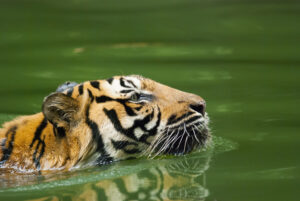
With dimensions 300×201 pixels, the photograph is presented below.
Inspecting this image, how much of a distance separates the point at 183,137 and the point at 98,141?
2.29 ft

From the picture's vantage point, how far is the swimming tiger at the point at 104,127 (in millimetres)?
6129

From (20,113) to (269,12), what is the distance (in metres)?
6.42

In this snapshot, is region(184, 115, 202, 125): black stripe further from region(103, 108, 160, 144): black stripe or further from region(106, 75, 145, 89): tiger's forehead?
region(106, 75, 145, 89): tiger's forehead

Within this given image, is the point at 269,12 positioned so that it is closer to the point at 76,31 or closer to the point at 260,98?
the point at 76,31

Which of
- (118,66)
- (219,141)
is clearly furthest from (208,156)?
(118,66)

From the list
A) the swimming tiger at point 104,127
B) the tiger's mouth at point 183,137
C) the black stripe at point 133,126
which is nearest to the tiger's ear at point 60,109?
the swimming tiger at point 104,127

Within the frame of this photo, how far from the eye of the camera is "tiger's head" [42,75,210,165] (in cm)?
620

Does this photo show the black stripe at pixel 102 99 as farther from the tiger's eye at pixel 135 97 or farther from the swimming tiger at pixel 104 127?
the tiger's eye at pixel 135 97

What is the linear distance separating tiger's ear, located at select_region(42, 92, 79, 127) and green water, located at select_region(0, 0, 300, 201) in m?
0.41

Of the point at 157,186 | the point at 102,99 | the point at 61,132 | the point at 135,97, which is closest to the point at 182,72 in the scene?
the point at 135,97

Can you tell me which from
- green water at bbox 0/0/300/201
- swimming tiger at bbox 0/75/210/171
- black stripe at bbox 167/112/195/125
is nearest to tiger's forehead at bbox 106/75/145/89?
swimming tiger at bbox 0/75/210/171

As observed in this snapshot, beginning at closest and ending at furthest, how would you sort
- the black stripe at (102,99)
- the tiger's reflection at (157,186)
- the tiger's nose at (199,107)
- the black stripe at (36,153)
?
the tiger's reflection at (157,186) → the black stripe at (36,153) → the black stripe at (102,99) → the tiger's nose at (199,107)

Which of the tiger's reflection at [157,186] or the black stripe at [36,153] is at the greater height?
the black stripe at [36,153]

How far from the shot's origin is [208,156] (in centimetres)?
672
